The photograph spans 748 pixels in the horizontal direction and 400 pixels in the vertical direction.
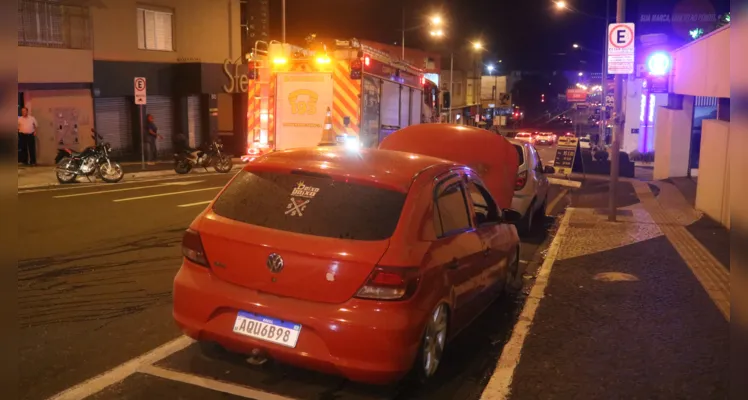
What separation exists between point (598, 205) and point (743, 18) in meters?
14.9

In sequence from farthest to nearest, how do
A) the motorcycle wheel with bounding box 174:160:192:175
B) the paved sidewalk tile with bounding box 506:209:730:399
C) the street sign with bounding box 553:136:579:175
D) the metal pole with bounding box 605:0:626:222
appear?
the motorcycle wheel with bounding box 174:160:192:175 → the street sign with bounding box 553:136:579:175 → the metal pole with bounding box 605:0:626:222 → the paved sidewalk tile with bounding box 506:209:730:399

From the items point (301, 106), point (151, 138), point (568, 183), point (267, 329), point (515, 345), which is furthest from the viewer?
point (151, 138)

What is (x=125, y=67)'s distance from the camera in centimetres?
2355

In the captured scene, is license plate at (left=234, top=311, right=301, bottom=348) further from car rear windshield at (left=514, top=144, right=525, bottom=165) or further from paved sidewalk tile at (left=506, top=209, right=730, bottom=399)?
car rear windshield at (left=514, top=144, right=525, bottom=165)

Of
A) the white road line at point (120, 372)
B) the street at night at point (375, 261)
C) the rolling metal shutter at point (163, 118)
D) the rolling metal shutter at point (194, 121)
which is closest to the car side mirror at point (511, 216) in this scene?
the street at night at point (375, 261)

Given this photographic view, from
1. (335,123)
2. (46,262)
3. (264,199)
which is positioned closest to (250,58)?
(335,123)

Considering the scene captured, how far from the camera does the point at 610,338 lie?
614 centimetres

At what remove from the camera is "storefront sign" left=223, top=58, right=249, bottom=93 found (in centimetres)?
2712

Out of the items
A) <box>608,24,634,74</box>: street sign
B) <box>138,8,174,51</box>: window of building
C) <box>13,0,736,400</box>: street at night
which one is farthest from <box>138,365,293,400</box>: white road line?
<box>138,8,174,51</box>: window of building

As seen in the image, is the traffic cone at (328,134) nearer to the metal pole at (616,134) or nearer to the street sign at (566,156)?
the metal pole at (616,134)

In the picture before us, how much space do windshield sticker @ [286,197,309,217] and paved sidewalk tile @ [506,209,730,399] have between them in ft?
6.60

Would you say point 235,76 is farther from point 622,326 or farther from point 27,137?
point 622,326

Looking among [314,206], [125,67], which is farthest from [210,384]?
[125,67]

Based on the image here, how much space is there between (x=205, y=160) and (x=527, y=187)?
40.8 feet
